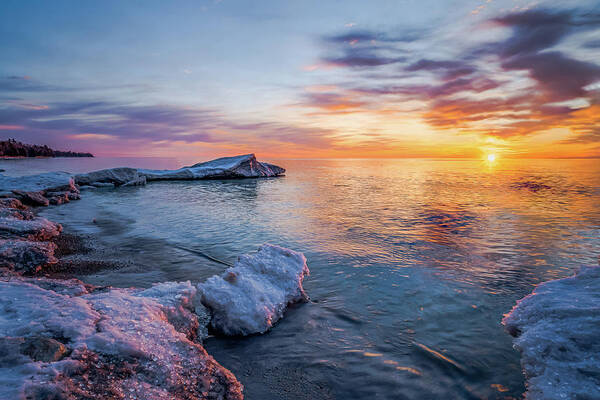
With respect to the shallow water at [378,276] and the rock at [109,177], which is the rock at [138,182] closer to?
the rock at [109,177]

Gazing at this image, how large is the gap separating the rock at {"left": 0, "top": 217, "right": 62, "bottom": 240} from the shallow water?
1336 millimetres

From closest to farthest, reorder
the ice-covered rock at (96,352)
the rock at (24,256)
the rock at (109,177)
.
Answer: the ice-covered rock at (96,352), the rock at (24,256), the rock at (109,177)

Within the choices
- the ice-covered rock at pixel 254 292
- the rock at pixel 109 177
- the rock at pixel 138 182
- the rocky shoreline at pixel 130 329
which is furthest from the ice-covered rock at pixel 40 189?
the ice-covered rock at pixel 254 292

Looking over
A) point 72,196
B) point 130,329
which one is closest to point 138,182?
point 72,196

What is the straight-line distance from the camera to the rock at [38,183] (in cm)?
1683

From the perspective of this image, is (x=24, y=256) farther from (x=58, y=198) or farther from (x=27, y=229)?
(x=58, y=198)

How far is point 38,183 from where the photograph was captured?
736 inches

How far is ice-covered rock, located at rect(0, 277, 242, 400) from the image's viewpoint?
7.06 ft

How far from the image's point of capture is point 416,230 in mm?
11562

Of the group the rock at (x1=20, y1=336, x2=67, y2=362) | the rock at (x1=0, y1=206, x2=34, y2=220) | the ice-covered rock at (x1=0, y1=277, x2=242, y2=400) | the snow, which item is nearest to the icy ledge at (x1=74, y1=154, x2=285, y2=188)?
the snow

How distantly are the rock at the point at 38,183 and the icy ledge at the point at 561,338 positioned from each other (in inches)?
827

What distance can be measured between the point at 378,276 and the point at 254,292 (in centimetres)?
327

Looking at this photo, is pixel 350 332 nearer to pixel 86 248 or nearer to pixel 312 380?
pixel 312 380

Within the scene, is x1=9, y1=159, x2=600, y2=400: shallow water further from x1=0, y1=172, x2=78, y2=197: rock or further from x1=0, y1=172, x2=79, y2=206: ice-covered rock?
x1=0, y1=172, x2=78, y2=197: rock
